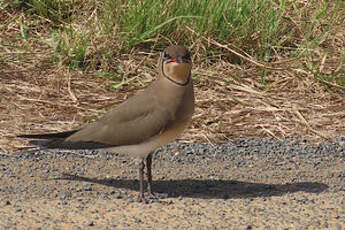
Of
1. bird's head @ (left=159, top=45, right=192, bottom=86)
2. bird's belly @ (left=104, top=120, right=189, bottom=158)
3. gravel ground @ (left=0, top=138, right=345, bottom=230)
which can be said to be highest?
bird's head @ (left=159, top=45, right=192, bottom=86)

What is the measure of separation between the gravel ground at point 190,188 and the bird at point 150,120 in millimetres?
313

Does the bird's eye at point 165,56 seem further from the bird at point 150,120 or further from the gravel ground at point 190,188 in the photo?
the gravel ground at point 190,188

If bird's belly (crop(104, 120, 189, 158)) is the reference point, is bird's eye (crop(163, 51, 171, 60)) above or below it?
above

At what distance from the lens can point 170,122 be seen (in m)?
4.40

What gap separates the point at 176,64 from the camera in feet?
14.6

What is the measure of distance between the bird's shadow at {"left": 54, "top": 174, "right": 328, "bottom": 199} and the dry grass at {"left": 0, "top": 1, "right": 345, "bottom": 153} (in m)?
0.83

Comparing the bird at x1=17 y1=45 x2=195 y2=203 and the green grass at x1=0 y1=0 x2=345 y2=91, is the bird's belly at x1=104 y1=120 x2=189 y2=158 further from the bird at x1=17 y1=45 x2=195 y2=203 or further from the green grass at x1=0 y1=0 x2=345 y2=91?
the green grass at x1=0 y1=0 x2=345 y2=91

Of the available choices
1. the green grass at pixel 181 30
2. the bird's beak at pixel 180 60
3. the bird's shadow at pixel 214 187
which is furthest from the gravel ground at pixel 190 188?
the green grass at pixel 181 30

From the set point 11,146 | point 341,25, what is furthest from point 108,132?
point 341,25

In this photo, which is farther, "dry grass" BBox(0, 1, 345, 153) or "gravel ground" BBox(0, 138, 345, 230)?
"dry grass" BBox(0, 1, 345, 153)

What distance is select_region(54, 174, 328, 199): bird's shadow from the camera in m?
4.71

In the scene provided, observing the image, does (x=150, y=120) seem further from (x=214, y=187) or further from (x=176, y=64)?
(x=214, y=187)

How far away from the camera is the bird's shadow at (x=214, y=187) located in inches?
185

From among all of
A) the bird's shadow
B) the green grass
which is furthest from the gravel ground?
the green grass
